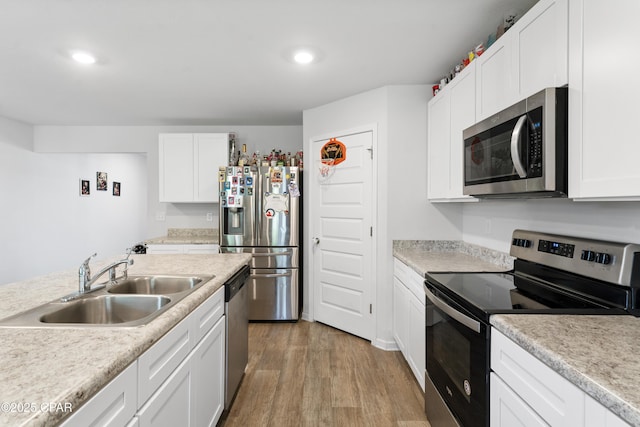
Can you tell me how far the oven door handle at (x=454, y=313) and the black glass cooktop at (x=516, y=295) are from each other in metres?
0.04

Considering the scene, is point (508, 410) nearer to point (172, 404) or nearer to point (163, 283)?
point (172, 404)

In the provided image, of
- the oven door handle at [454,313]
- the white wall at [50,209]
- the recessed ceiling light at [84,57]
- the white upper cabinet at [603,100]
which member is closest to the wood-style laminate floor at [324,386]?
the oven door handle at [454,313]

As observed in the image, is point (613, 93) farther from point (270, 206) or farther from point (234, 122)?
point (234, 122)

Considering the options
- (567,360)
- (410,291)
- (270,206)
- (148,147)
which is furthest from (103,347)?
(148,147)

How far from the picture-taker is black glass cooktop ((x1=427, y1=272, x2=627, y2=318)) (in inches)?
46.6

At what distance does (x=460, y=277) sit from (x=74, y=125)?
5.06 meters

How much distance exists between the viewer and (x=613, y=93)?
1.01 meters

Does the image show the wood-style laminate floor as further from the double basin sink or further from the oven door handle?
the double basin sink

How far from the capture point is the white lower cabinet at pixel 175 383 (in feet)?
2.62

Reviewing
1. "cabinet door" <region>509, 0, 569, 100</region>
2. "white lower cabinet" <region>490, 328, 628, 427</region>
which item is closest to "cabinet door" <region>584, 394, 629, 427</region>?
"white lower cabinet" <region>490, 328, 628, 427</region>

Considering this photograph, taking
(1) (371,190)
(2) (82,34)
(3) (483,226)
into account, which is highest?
(2) (82,34)

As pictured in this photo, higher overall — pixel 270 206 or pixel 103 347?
pixel 270 206

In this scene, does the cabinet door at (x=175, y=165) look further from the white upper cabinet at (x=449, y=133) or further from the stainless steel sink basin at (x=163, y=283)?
the white upper cabinet at (x=449, y=133)

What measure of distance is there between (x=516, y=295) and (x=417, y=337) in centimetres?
87
